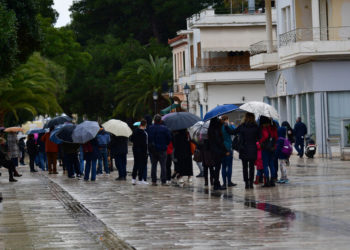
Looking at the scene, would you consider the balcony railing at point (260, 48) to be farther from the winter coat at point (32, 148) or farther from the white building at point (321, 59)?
the winter coat at point (32, 148)

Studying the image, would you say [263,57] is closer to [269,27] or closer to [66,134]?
[269,27]

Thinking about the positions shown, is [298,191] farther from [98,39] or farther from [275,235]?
[98,39]

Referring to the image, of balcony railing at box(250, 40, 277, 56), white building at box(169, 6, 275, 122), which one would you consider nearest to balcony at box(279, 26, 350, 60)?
A: balcony railing at box(250, 40, 277, 56)

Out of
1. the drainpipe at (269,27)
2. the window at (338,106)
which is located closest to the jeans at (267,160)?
the window at (338,106)

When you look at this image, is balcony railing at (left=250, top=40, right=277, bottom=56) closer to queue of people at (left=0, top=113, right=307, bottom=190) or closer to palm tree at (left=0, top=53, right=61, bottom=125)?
queue of people at (left=0, top=113, right=307, bottom=190)

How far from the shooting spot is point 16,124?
252 ft

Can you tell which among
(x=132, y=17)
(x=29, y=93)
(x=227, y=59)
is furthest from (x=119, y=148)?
(x=132, y=17)

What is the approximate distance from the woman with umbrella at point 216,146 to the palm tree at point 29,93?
40868 mm

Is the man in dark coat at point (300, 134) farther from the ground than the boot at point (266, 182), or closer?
farther from the ground

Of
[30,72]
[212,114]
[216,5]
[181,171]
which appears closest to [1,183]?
[181,171]

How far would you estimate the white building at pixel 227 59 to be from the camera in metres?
62.4

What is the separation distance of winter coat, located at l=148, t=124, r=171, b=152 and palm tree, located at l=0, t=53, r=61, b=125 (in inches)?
1496

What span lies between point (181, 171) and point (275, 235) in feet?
40.0

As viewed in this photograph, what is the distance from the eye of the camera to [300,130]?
39.8 m
